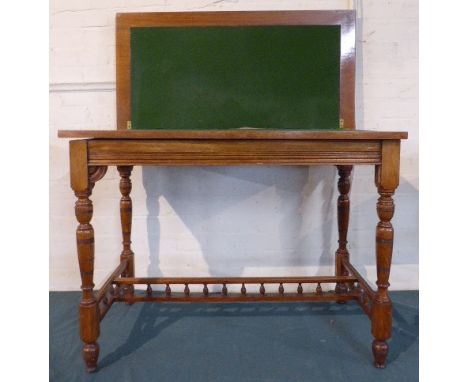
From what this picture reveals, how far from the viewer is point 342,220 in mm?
2264

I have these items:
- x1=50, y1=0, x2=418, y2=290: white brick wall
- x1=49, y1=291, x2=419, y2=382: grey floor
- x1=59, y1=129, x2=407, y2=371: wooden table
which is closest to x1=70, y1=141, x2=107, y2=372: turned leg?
x1=59, y1=129, x2=407, y2=371: wooden table

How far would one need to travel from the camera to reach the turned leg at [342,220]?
7.25ft

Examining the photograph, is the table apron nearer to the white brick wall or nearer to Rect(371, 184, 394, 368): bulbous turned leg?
Rect(371, 184, 394, 368): bulbous turned leg

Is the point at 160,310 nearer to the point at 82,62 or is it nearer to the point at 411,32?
the point at 82,62

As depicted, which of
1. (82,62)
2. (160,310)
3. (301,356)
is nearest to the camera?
(301,356)

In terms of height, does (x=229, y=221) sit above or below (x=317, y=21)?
Result: below

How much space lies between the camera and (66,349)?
1.82m

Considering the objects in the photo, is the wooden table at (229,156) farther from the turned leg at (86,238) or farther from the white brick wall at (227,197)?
the white brick wall at (227,197)

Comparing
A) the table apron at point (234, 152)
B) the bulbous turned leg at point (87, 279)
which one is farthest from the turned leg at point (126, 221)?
the table apron at point (234, 152)

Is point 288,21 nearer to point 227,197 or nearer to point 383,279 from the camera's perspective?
point 227,197

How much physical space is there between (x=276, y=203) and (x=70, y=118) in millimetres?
1265

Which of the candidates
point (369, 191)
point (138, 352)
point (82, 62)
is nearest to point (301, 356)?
point (138, 352)

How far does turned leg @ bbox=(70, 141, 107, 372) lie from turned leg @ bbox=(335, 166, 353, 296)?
4.00ft

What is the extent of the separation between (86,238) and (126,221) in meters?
0.71
